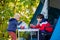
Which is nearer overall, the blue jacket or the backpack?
the backpack

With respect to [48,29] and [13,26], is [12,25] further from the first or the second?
[48,29]

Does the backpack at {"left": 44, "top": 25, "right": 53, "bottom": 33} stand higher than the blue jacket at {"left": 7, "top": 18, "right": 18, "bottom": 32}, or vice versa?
the backpack at {"left": 44, "top": 25, "right": 53, "bottom": 33}

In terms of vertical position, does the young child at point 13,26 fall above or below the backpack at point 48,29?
below

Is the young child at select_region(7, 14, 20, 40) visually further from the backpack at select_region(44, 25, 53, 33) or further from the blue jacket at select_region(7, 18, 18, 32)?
the backpack at select_region(44, 25, 53, 33)

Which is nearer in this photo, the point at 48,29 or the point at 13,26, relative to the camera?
the point at 48,29

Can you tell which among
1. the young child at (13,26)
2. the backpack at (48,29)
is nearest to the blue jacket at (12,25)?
the young child at (13,26)

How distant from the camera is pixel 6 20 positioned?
602 centimetres

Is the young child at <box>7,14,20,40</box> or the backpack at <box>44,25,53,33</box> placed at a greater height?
the backpack at <box>44,25,53,33</box>

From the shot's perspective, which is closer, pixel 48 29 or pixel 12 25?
pixel 48 29

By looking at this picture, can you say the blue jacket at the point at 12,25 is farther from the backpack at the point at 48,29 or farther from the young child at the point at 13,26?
the backpack at the point at 48,29

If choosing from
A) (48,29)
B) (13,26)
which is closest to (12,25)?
(13,26)

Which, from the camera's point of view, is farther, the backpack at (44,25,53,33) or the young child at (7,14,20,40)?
the young child at (7,14,20,40)

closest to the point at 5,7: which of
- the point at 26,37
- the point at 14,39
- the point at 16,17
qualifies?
the point at 16,17

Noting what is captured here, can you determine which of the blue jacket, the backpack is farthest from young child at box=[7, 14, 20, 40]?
the backpack
